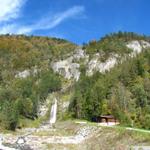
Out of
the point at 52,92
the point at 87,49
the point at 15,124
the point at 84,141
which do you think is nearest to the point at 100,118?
the point at 15,124

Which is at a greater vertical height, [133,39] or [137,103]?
[133,39]

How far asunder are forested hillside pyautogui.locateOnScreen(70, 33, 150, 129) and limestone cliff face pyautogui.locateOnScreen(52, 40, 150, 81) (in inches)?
1483

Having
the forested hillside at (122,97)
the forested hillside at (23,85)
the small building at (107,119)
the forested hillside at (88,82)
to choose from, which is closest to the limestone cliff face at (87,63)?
the forested hillside at (88,82)

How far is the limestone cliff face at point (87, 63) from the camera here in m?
169

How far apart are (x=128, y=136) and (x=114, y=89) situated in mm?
56442

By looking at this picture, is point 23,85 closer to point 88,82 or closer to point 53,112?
point 53,112

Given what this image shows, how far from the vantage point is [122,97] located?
3846 inches

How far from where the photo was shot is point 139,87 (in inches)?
3979

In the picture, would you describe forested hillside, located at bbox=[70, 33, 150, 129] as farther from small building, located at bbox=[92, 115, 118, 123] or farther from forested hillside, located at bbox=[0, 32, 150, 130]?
small building, located at bbox=[92, 115, 118, 123]

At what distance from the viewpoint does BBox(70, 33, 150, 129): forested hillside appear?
8875 centimetres

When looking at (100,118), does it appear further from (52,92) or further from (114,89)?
(52,92)

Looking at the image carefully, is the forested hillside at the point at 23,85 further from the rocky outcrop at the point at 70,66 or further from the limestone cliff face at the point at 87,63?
the limestone cliff face at the point at 87,63

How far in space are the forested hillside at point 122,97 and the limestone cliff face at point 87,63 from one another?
37.7 metres

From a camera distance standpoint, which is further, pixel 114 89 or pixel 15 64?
pixel 15 64
